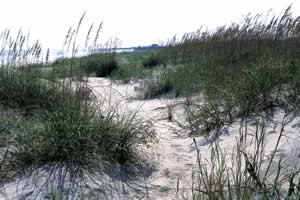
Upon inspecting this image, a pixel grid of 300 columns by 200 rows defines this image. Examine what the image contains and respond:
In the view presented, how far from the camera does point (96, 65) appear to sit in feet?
33.2

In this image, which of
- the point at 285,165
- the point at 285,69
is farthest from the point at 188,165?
the point at 285,69

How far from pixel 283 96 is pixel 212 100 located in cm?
95


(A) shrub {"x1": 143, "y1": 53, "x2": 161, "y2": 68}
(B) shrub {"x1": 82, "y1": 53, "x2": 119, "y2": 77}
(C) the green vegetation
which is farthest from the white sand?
(A) shrub {"x1": 143, "y1": 53, "x2": 161, "y2": 68}

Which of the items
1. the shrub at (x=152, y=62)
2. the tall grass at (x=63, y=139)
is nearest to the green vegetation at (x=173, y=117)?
the tall grass at (x=63, y=139)

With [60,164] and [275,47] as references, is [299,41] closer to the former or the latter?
[275,47]

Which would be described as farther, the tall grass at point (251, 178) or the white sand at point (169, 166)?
the white sand at point (169, 166)

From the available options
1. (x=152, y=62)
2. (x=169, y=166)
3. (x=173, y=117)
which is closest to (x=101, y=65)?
(x=152, y=62)

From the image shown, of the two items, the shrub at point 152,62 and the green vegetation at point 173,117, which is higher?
the shrub at point 152,62

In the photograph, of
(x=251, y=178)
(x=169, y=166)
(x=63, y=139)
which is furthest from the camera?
(x=169, y=166)

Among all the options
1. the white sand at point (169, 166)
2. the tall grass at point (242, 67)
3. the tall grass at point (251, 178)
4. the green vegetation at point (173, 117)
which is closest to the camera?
the tall grass at point (251, 178)

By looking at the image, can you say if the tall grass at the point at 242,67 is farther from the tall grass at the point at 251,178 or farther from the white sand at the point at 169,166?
the tall grass at the point at 251,178

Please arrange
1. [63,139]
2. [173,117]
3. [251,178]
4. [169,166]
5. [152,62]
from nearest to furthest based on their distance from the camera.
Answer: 1. [251,178]
2. [63,139]
3. [169,166]
4. [173,117]
5. [152,62]

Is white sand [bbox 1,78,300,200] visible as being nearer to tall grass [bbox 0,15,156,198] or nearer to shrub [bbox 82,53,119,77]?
tall grass [bbox 0,15,156,198]

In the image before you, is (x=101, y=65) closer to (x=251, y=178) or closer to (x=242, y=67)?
(x=242, y=67)
